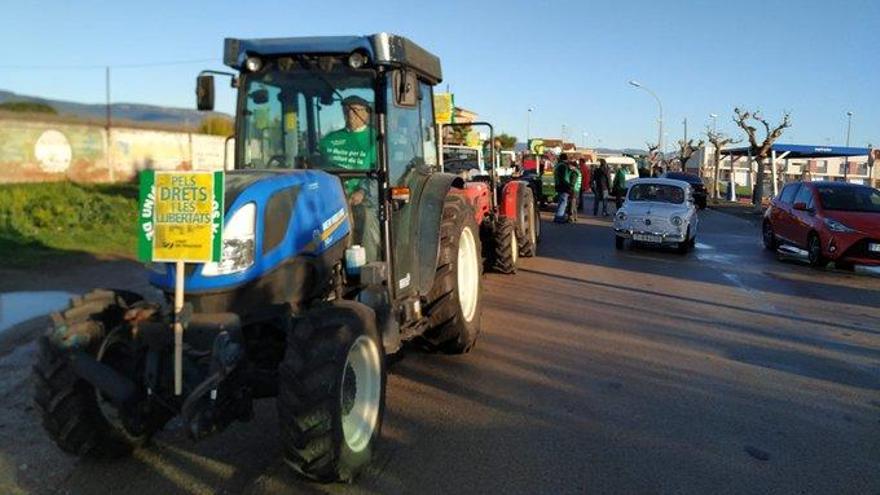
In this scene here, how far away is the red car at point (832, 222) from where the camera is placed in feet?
44.0

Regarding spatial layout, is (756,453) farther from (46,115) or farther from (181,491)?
(46,115)

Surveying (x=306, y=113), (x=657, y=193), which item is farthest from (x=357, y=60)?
(x=657, y=193)

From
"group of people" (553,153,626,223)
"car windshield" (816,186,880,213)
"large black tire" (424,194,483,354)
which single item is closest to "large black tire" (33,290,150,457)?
"large black tire" (424,194,483,354)

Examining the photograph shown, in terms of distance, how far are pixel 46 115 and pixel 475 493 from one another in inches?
967

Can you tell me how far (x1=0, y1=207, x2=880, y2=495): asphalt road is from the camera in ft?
14.2

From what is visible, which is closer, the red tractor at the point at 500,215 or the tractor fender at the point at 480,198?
the tractor fender at the point at 480,198

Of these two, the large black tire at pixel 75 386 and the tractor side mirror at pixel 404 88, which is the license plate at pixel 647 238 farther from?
the large black tire at pixel 75 386

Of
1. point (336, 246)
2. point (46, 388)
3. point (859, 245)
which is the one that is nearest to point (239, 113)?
point (336, 246)

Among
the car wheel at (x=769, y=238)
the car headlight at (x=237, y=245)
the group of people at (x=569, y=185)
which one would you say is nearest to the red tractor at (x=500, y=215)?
the car wheel at (x=769, y=238)

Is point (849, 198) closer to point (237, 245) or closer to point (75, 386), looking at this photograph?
point (237, 245)

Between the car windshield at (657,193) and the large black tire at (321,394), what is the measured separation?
525 inches

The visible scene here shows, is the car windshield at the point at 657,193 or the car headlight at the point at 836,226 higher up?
the car windshield at the point at 657,193

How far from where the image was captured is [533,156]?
111ft

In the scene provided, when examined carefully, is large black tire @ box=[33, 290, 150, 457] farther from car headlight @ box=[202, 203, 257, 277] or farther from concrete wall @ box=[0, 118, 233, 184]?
concrete wall @ box=[0, 118, 233, 184]
